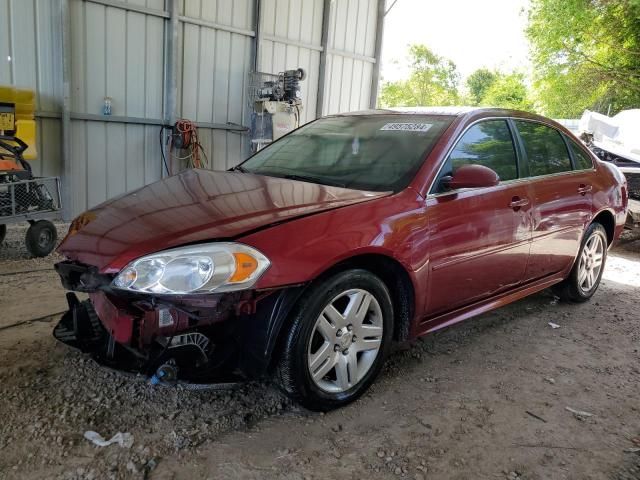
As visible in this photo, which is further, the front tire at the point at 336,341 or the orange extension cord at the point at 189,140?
the orange extension cord at the point at 189,140

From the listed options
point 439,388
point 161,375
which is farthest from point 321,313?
point 439,388

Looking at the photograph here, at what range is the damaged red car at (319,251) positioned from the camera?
2154 millimetres

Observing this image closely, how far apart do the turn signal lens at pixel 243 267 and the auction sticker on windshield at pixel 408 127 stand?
151 cm

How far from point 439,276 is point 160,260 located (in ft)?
4.84

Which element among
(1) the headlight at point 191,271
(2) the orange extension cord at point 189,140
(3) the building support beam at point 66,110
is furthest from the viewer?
(2) the orange extension cord at point 189,140

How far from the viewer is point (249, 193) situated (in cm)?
269

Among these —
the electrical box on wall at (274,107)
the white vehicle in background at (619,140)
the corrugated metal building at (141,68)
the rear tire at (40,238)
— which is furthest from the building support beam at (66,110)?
the white vehicle in background at (619,140)

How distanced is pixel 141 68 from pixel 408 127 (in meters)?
4.66

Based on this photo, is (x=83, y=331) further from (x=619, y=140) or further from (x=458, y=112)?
(x=619, y=140)

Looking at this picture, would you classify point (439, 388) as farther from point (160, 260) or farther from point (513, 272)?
point (160, 260)

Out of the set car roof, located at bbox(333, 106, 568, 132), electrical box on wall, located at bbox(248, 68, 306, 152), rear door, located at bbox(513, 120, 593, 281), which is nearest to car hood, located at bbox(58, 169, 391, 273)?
car roof, located at bbox(333, 106, 568, 132)

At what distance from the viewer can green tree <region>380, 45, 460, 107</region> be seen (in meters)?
33.2

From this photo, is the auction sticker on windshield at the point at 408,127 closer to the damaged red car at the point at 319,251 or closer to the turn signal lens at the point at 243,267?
the damaged red car at the point at 319,251

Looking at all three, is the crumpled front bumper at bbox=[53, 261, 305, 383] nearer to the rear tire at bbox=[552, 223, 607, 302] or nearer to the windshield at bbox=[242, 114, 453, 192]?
the windshield at bbox=[242, 114, 453, 192]
